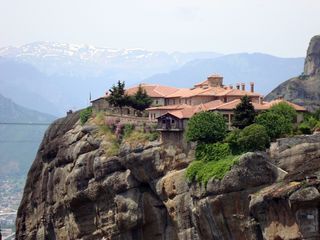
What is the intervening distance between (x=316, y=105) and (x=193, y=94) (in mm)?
25407

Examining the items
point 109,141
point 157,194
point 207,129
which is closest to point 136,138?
point 109,141

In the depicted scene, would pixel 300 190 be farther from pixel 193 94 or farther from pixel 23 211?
pixel 23 211

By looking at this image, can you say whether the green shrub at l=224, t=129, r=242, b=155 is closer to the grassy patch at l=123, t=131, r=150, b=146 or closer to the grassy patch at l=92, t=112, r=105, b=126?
the grassy patch at l=123, t=131, r=150, b=146

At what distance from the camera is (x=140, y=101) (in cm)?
7669

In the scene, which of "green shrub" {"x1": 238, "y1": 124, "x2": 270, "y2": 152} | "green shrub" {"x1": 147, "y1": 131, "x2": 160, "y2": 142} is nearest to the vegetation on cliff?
"green shrub" {"x1": 238, "y1": 124, "x2": 270, "y2": 152}

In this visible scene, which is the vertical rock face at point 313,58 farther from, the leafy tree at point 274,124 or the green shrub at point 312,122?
the leafy tree at point 274,124

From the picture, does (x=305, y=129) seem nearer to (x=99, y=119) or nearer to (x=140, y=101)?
(x=140, y=101)

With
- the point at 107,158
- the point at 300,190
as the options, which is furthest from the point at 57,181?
the point at 300,190

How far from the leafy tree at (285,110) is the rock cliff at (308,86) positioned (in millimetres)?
30443

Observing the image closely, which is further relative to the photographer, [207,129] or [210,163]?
[207,129]

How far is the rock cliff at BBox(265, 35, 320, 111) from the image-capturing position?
99662mm

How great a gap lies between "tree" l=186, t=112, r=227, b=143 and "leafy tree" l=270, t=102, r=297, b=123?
470 cm

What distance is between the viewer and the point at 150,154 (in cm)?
6375

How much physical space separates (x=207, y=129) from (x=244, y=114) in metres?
3.62
